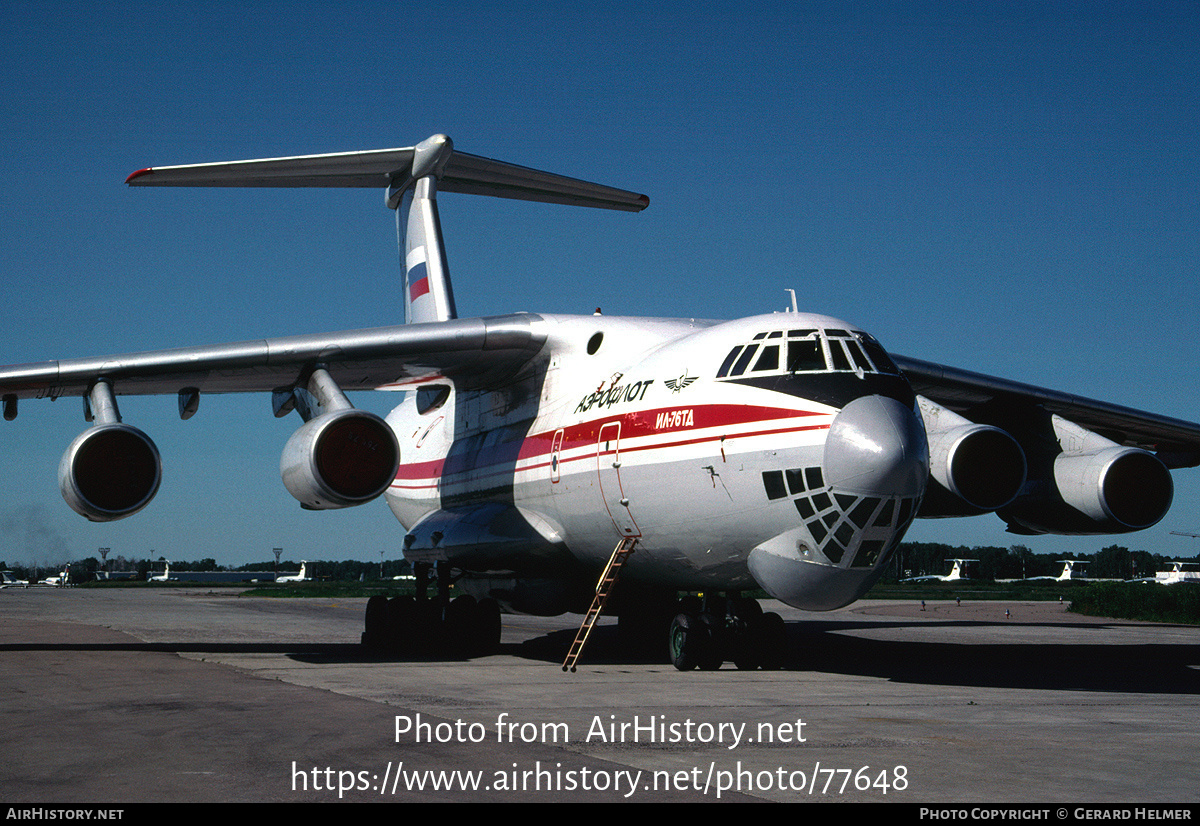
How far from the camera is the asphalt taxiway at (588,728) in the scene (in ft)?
16.3

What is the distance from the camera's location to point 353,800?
4.69 metres

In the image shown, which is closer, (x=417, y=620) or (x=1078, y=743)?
(x=1078, y=743)

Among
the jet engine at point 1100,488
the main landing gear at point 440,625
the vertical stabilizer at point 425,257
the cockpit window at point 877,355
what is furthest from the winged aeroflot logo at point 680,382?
the vertical stabilizer at point 425,257

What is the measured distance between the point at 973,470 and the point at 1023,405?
96.4 inches

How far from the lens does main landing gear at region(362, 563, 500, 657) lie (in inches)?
547

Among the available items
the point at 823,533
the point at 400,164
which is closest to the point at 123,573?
the point at 400,164

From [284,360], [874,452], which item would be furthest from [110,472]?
[874,452]

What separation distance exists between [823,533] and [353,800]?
492 centimetres

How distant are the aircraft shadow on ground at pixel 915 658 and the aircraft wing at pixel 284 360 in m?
3.20

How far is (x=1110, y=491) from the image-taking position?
1160 cm

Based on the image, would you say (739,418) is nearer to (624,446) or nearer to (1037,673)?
(624,446)

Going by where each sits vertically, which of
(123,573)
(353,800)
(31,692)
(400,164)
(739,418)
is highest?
(123,573)

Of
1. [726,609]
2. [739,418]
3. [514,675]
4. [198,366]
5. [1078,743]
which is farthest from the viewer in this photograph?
[198,366]

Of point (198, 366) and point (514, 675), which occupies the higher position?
point (198, 366)
